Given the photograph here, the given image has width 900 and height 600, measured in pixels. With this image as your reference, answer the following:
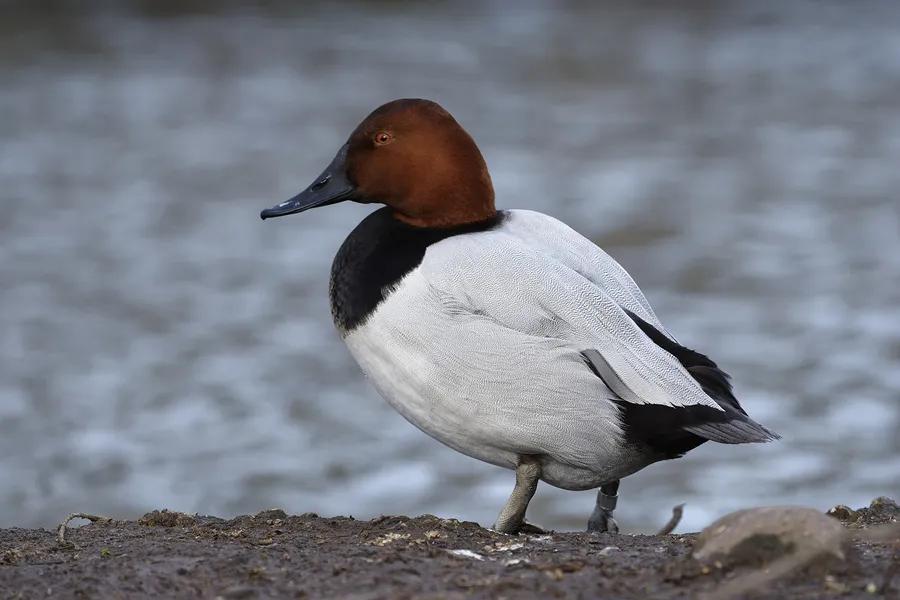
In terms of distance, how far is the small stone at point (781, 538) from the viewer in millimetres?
2637

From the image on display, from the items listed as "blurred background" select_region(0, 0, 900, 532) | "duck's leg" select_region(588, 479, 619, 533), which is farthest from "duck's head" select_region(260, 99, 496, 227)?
"blurred background" select_region(0, 0, 900, 532)

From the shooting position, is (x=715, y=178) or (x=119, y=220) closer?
(x=119, y=220)

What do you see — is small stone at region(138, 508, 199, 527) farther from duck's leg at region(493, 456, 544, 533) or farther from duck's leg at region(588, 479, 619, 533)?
duck's leg at region(588, 479, 619, 533)

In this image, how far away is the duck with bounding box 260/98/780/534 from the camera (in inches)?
138

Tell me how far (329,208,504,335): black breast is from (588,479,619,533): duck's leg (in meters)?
0.92

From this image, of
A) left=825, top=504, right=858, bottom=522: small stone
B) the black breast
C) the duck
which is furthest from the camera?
left=825, top=504, right=858, bottom=522: small stone

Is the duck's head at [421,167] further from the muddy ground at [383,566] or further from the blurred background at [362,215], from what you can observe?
the blurred background at [362,215]

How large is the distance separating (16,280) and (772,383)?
4.98 meters

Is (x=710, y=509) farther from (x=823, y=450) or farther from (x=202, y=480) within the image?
(x=202, y=480)

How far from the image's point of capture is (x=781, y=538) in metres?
2.64

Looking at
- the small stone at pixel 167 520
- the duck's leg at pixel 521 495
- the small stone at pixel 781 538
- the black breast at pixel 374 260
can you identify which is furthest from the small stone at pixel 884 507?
the small stone at pixel 167 520

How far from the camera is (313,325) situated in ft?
26.1

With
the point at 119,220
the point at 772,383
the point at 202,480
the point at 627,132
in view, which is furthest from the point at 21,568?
the point at 627,132

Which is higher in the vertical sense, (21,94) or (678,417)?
(21,94)
